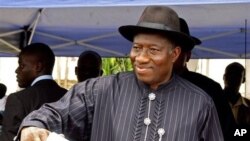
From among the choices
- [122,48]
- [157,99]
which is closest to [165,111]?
[157,99]

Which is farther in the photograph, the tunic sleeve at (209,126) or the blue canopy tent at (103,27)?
the blue canopy tent at (103,27)

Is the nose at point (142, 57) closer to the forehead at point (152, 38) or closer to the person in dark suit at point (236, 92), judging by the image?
the forehead at point (152, 38)

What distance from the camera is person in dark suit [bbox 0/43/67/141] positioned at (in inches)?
144

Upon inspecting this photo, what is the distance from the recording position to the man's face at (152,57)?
2418 mm

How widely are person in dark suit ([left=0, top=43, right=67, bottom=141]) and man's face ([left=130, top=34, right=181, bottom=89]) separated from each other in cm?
139

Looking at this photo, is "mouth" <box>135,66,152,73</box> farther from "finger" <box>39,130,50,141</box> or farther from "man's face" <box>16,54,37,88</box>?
"man's face" <box>16,54,37,88</box>

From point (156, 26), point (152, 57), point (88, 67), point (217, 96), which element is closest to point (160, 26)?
point (156, 26)

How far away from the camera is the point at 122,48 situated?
25.3 feet

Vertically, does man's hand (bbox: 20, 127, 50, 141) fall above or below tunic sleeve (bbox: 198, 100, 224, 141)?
below

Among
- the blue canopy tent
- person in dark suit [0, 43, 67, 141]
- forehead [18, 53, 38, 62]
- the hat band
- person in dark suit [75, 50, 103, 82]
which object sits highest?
the blue canopy tent

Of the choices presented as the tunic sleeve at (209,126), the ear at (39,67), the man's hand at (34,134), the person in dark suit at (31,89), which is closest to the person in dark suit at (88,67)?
the person in dark suit at (31,89)

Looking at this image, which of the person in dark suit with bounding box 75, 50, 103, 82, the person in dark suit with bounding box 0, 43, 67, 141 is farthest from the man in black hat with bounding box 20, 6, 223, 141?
the person in dark suit with bounding box 75, 50, 103, 82

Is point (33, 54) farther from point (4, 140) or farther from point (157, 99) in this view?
point (157, 99)

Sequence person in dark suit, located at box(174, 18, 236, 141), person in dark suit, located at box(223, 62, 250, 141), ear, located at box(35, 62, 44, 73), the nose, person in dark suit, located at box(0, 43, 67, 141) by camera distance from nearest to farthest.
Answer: the nose, person in dark suit, located at box(174, 18, 236, 141), person in dark suit, located at box(0, 43, 67, 141), ear, located at box(35, 62, 44, 73), person in dark suit, located at box(223, 62, 250, 141)
